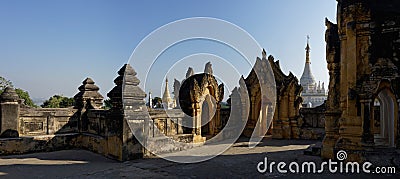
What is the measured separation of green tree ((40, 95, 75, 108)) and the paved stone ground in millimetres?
26458

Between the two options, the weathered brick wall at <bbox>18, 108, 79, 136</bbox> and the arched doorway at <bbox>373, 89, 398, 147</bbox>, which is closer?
the arched doorway at <bbox>373, 89, 398, 147</bbox>

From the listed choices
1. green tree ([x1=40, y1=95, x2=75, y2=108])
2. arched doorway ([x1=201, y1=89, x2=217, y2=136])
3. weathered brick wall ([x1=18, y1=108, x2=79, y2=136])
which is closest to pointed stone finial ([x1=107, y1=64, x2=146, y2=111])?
weathered brick wall ([x1=18, y1=108, x2=79, y2=136])

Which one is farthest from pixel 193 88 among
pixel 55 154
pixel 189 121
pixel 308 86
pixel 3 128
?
pixel 308 86

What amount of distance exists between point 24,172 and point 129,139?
323 centimetres

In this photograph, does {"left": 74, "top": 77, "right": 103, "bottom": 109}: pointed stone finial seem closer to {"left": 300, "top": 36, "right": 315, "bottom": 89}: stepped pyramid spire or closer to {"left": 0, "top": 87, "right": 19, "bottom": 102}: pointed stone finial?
{"left": 0, "top": 87, "right": 19, "bottom": 102}: pointed stone finial

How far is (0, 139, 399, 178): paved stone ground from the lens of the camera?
8453 millimetres

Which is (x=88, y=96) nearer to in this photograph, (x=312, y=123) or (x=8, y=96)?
(x=8, y=96)

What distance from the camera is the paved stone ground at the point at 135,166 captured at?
8.45m

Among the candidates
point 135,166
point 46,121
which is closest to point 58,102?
point 46,121

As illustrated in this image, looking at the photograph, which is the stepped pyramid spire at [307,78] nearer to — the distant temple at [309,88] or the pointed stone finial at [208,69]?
the distant temple at [309,88]

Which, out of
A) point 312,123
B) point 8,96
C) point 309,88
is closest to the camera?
point 8,96

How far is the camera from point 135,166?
31.5ft

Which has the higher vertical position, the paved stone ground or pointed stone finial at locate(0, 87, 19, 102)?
pointed stone finial at locate(0, 87, 19, 102)

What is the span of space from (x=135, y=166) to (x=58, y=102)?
3191 cm
